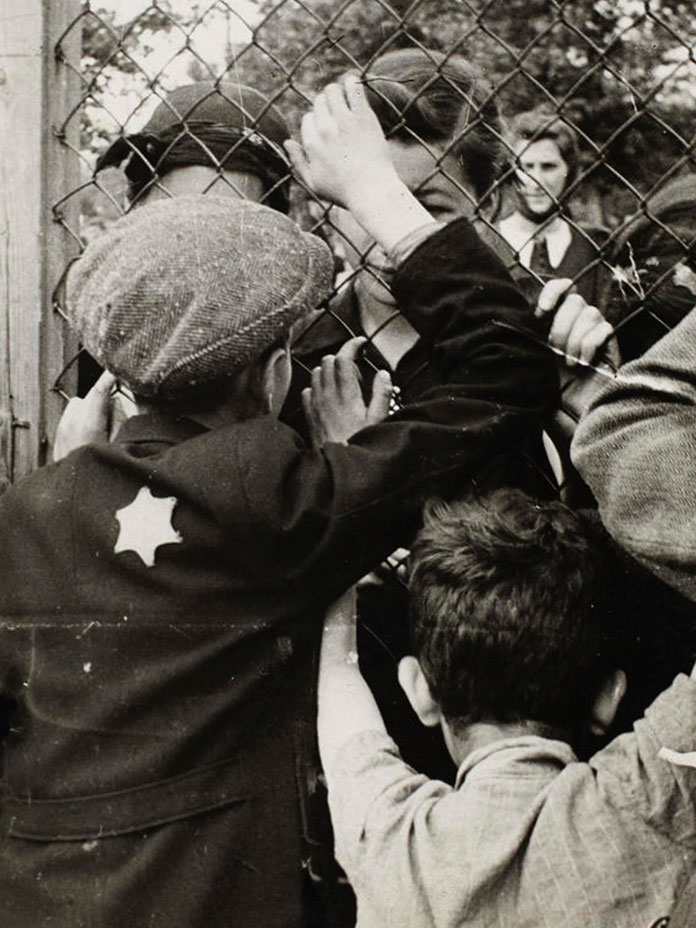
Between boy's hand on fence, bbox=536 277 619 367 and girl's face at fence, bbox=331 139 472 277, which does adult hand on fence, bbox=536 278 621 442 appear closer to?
boy's hand on fence, bbox=536 277 619 367

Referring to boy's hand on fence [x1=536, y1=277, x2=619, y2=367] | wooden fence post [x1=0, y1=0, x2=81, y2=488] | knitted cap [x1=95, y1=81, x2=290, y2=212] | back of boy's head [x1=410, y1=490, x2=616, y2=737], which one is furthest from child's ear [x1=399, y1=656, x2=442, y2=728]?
knitted cap [x1=95, y1=81, x2=290, y2=212]

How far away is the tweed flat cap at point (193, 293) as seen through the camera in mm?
1457

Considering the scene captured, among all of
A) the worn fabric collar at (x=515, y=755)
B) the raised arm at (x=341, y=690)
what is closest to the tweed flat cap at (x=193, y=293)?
the raised arm at (x=341, y=690)

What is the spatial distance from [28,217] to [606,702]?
1191mm

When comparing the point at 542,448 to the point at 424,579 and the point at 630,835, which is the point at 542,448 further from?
the point at 630,835

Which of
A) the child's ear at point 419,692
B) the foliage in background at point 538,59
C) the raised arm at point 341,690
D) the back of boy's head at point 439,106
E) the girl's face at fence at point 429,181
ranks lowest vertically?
the foliage in background at point 538,59

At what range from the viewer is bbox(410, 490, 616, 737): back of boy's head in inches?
55.4

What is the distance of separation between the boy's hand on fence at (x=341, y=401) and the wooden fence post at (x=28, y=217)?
51cm

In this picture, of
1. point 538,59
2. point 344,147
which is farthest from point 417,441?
point 538,59

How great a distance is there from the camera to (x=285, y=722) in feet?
4.91

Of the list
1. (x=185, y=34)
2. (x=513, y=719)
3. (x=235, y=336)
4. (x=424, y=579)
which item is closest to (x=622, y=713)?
(x=513, y=719)

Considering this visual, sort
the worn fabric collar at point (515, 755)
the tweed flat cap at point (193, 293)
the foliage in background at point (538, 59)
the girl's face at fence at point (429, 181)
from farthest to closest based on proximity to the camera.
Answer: the foliage in background at point (538, 59) → the girl's face at fence at point (429, 181) → the tweed flat cap at point (193, 293) → the worn fabric collar at point (515, 755)

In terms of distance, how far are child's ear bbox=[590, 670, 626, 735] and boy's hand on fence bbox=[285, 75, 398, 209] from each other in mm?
740

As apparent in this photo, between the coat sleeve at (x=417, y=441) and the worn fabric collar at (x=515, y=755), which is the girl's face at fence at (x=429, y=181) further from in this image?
the worn fabric collar at (x=515, y=755)
